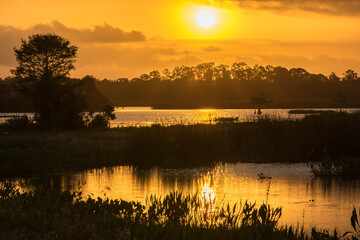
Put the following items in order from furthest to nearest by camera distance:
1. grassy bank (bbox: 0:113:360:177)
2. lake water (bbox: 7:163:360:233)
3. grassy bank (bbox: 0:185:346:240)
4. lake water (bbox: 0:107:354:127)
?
1. lake water (bbox: 0:107:354:127)
2. grassy bank (bbox: 0:113:360:177)
3. lake water (bbox: 7:163:360:233)
4. grassy bank (bbox: 0:185:346:240)

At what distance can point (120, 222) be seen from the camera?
11711 millimetres

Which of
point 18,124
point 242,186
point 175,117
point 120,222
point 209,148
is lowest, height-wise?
point 242,186

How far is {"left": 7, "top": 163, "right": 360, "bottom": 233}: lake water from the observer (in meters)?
15.4

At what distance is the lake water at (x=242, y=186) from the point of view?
607 inches

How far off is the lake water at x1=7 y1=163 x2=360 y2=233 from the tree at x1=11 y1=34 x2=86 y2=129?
24.5m

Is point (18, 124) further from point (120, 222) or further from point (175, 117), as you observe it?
point (120, 222)

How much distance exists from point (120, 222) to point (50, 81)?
40.2 meters

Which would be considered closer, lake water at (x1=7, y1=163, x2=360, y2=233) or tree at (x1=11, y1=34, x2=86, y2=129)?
lake water at (x1=7, y1=163, x2=360, y2=233)

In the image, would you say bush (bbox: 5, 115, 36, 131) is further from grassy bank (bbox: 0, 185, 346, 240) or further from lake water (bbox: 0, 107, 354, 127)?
grassy bank (bbox: 0, 185, 346, 240)

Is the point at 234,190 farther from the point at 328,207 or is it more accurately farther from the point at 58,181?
the point at 58,181

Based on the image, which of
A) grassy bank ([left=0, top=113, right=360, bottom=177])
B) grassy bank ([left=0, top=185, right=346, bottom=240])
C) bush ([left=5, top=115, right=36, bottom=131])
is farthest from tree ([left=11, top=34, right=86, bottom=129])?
grassy bank ([left=0, top=185, right=346, bottom=240])

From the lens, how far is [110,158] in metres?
27.0

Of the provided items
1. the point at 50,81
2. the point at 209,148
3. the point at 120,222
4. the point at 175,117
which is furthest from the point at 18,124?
the point at 120,222

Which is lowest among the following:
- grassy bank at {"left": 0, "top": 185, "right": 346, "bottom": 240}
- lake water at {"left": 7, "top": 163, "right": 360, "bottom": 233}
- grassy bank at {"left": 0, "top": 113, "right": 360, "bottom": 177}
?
lake water at {"left": 7, "top": 163, "right": 360, "bottom": 233}
